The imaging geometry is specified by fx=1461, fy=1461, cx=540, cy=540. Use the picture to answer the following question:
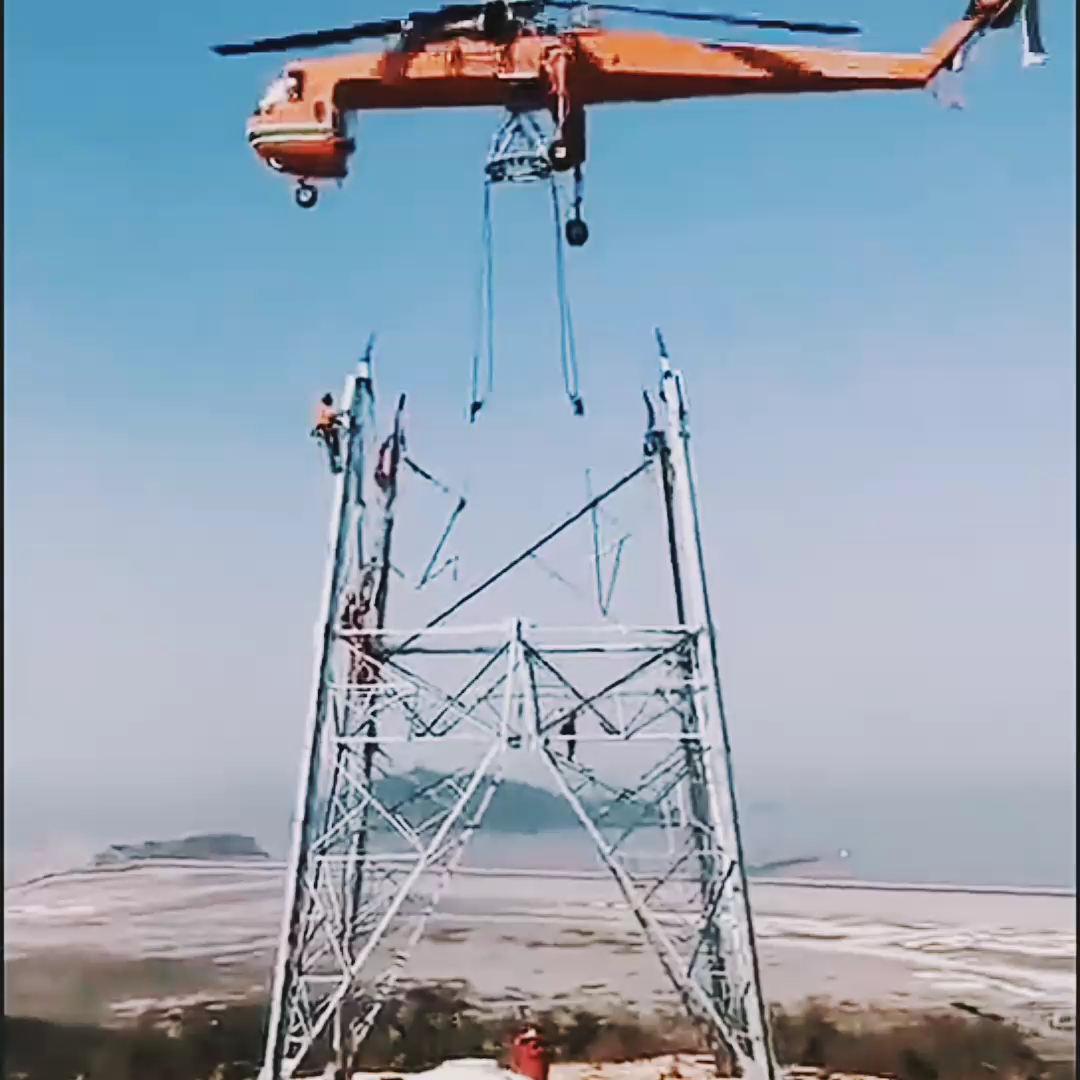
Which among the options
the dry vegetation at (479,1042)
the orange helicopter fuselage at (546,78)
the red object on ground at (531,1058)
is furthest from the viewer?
the dry vegetation at (479,1042)

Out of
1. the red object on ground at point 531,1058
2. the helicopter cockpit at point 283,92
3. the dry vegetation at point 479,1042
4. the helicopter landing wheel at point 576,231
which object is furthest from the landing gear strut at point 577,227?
the dry vegetation at point 479,1042

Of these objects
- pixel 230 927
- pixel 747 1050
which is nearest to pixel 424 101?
pixel 747 1050

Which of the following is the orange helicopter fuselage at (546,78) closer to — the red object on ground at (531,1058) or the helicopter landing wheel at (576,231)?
the helicopter landing wheel at (576,231)

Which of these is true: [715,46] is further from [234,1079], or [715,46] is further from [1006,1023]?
[1006,1023]

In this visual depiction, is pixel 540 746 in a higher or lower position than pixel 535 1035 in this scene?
higher

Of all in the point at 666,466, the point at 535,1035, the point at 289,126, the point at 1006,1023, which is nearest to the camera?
the point at 535,1035

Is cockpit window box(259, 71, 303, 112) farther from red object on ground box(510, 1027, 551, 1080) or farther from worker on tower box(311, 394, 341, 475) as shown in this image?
red object on ground box(510, 1027, 551, 1080)

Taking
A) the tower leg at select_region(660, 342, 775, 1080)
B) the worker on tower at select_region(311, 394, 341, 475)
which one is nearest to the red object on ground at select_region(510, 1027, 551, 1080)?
the tower leg at select_region(660, 342, 775, 1080)
